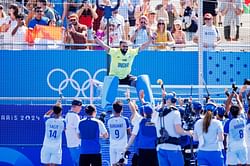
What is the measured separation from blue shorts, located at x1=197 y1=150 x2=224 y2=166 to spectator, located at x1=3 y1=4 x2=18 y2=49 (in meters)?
6.04

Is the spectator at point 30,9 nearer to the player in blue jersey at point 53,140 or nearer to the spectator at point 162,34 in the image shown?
the spectator at point 162,34

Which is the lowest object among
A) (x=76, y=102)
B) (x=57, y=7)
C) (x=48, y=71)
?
(x=76, y=102)

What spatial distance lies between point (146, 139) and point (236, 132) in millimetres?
1708

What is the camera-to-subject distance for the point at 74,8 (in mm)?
23312

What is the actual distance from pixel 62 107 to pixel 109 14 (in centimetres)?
225

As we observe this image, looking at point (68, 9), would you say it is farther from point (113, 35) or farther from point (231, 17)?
point (231, 17)

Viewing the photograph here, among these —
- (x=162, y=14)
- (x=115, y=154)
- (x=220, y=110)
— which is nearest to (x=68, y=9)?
(x=162, y=14)

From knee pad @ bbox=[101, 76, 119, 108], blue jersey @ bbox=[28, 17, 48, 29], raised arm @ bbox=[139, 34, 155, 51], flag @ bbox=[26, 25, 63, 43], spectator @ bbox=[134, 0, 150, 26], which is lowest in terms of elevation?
knee pad @ bbox=[101, 76, 119, 108]

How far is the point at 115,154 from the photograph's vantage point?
1950 cm

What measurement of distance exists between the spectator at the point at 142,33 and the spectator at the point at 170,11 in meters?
0.72

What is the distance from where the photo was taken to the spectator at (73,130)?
65.6ft

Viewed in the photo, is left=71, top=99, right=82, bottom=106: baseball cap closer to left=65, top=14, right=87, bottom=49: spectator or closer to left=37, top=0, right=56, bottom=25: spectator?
left=65, top=14, right=87, bottom=49: spectator

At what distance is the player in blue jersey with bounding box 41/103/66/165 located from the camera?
63.4ft

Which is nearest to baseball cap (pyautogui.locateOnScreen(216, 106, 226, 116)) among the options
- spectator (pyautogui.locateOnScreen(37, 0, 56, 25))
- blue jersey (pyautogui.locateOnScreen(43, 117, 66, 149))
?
blue jersey (pyautogui.locateOnScreen(43, 117, 66, 149))
